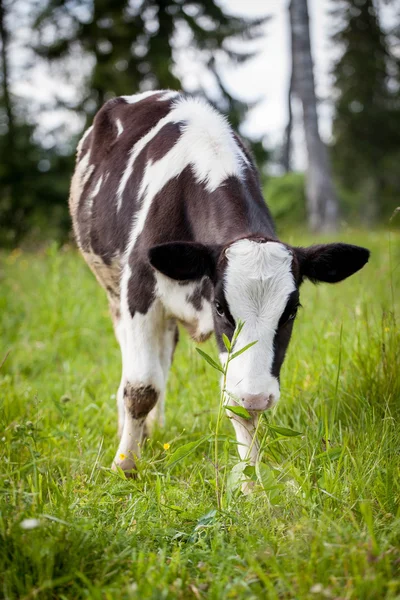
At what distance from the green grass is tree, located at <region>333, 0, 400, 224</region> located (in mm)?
19354

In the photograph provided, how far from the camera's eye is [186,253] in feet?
9.03

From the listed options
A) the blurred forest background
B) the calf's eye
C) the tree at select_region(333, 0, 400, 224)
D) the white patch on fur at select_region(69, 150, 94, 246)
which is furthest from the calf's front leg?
the tree at select_region(333, 0, 400, 224)

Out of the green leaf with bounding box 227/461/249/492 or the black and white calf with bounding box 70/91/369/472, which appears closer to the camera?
the green leaf with bounding box 227/461/249/492

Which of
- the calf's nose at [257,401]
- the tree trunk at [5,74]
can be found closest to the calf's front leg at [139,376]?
the calf's nose at [257,401]

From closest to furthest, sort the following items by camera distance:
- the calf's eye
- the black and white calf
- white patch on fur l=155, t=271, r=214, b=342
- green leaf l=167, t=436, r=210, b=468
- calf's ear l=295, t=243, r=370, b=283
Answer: green leaf l=167, t=436, r=210, b=468 < the black and white calf < the calf's eye < calf's ear l=295, t=243, r=370, b=283 < white patch on fur l=155, t=271, r=214, b=342

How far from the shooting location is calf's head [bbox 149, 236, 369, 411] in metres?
2.48

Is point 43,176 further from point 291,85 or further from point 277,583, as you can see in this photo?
point 277,583

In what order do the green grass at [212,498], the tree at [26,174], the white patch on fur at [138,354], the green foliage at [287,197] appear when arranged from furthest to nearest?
the green foliage at [287,197] < the tree at [26,174] < the white patch on fur at [138,354] < the green grass at [212,498]

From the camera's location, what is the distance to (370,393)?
334 centimetres

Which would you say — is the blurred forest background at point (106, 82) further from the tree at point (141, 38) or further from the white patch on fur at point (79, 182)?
the white patch on fur at point (79, 182)

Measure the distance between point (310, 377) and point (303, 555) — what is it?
5.78 ft

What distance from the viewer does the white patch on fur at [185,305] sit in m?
3.09

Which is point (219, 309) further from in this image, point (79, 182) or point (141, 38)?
point (141, 38)

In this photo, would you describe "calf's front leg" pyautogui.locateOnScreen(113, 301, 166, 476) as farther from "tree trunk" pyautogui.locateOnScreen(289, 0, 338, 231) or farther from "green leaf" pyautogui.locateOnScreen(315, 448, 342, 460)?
"tree trunk" pyautogui.locateOnScreen(289, 0, 338, 231)
